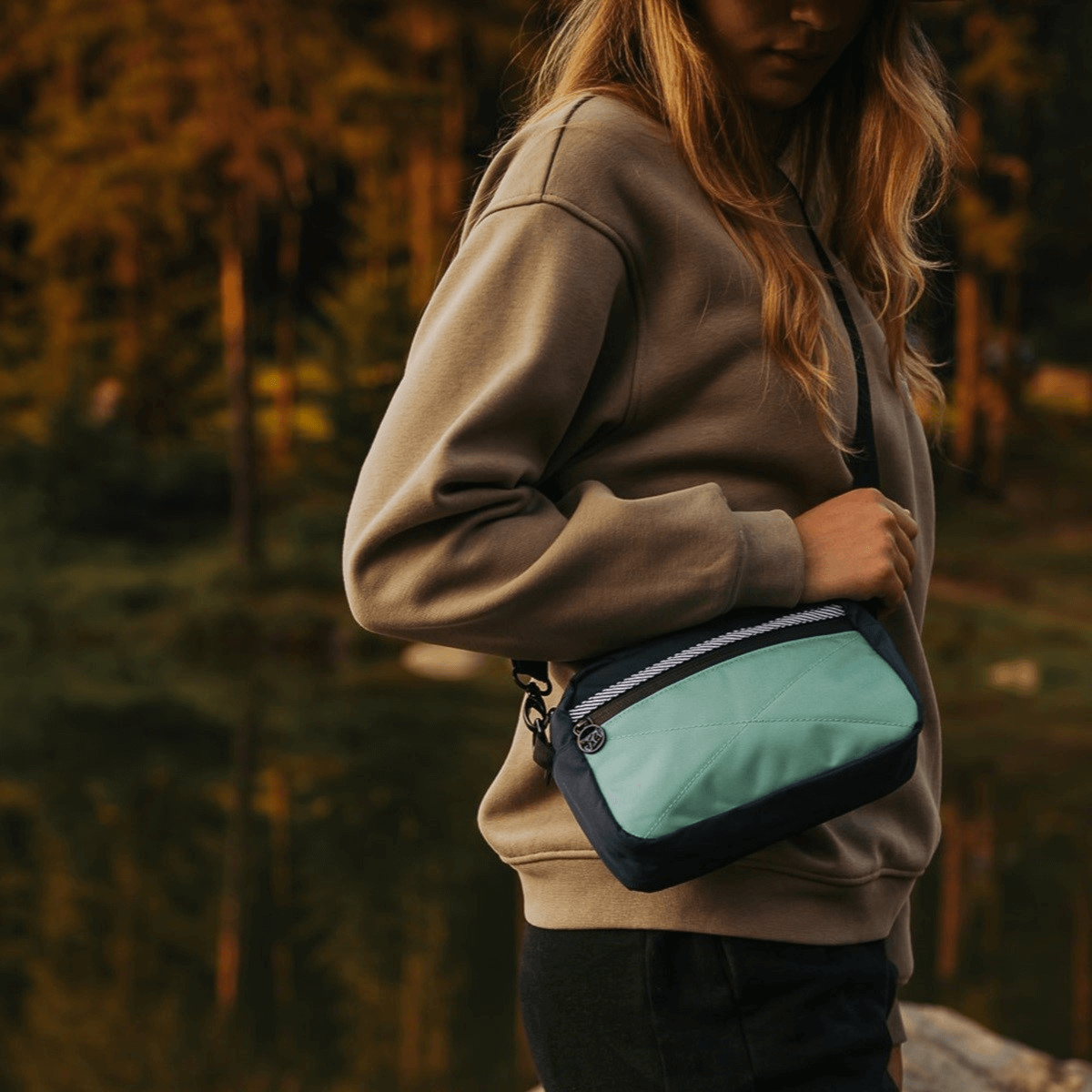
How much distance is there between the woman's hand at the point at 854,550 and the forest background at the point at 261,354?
4542 millimetres

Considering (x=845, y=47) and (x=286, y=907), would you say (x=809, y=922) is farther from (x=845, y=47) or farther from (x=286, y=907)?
(x=286, y=907)

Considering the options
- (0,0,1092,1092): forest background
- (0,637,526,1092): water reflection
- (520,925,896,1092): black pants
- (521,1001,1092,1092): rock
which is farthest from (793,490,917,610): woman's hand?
(0,0,1092,1092): forest background

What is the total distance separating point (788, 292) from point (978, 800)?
5460 millimetres

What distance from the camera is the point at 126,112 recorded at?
12352 mm

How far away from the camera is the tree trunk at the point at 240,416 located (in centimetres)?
1219

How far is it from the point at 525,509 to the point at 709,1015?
379 mm

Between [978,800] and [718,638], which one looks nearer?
[718,638]

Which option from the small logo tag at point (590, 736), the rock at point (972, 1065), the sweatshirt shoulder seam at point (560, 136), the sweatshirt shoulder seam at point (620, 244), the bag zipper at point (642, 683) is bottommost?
the rock at point (972, 1065)

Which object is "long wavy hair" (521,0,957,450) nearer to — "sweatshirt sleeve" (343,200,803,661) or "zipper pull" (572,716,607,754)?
"sweatshirt sleeve" (343,200,803,661)

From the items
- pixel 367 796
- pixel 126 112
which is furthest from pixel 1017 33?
pixel 367 796

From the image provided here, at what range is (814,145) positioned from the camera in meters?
1.35

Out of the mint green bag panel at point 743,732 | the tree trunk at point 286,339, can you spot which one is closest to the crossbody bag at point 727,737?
the mint green bag panel at point 743,732

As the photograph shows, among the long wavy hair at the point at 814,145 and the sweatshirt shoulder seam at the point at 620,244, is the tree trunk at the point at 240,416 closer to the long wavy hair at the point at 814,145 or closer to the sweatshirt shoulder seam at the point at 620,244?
the long wavy hair at the point at 814,145

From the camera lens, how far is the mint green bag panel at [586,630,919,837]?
103 centimetres
